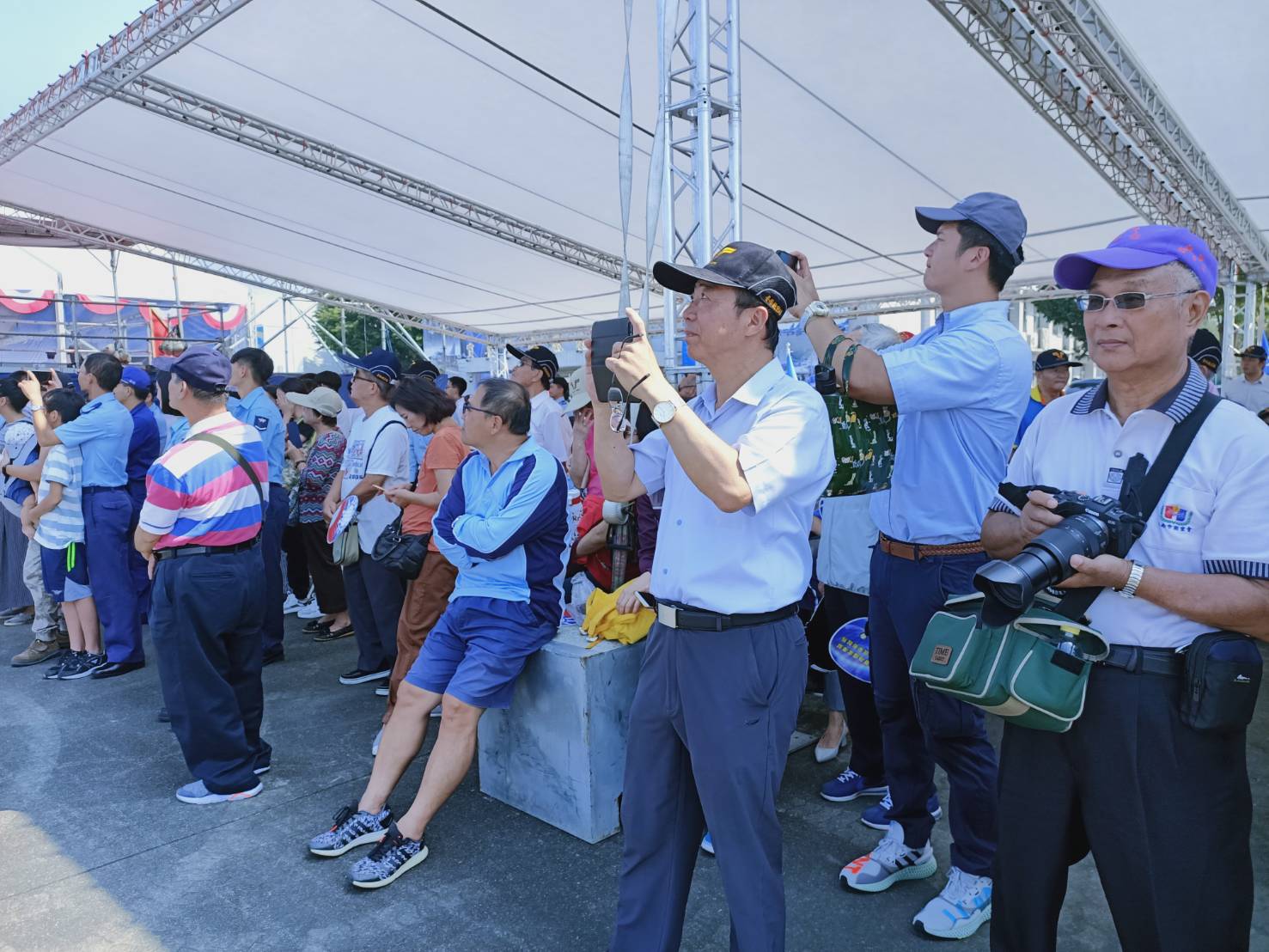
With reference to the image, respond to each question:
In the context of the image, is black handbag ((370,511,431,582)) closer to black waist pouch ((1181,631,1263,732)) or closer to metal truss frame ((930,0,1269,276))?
black waist pouch ((1181,631,1263,732))

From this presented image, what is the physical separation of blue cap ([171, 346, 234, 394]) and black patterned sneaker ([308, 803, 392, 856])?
1899 mm

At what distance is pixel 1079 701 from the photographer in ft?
5.34

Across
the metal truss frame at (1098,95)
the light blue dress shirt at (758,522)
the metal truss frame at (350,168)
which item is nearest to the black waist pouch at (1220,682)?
the light blue dress shirt at (758,522)

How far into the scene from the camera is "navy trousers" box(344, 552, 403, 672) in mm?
4797

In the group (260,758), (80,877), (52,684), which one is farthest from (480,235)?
(80,877)

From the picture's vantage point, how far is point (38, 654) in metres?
5.71

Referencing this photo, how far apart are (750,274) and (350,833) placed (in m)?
2.54

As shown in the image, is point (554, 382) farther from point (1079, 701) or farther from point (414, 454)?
point (1079, 701)

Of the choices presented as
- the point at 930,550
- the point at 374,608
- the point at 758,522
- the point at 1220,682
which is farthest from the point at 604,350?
the point at 374,608

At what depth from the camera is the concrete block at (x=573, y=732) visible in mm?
3189

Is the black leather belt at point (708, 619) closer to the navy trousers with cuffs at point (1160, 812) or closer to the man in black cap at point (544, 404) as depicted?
the navy trousers with cuffs at point (1160, 812)

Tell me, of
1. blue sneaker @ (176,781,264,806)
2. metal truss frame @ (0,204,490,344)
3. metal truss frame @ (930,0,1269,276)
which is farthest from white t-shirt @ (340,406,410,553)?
metal truss frame @ (0,204,490,344)

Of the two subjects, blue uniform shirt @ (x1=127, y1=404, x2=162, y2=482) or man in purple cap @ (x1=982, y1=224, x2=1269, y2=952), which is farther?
blue uniform shirt @ (x1=127, y1=404, x2=162, y2=482)

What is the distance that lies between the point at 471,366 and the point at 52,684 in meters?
15.1
